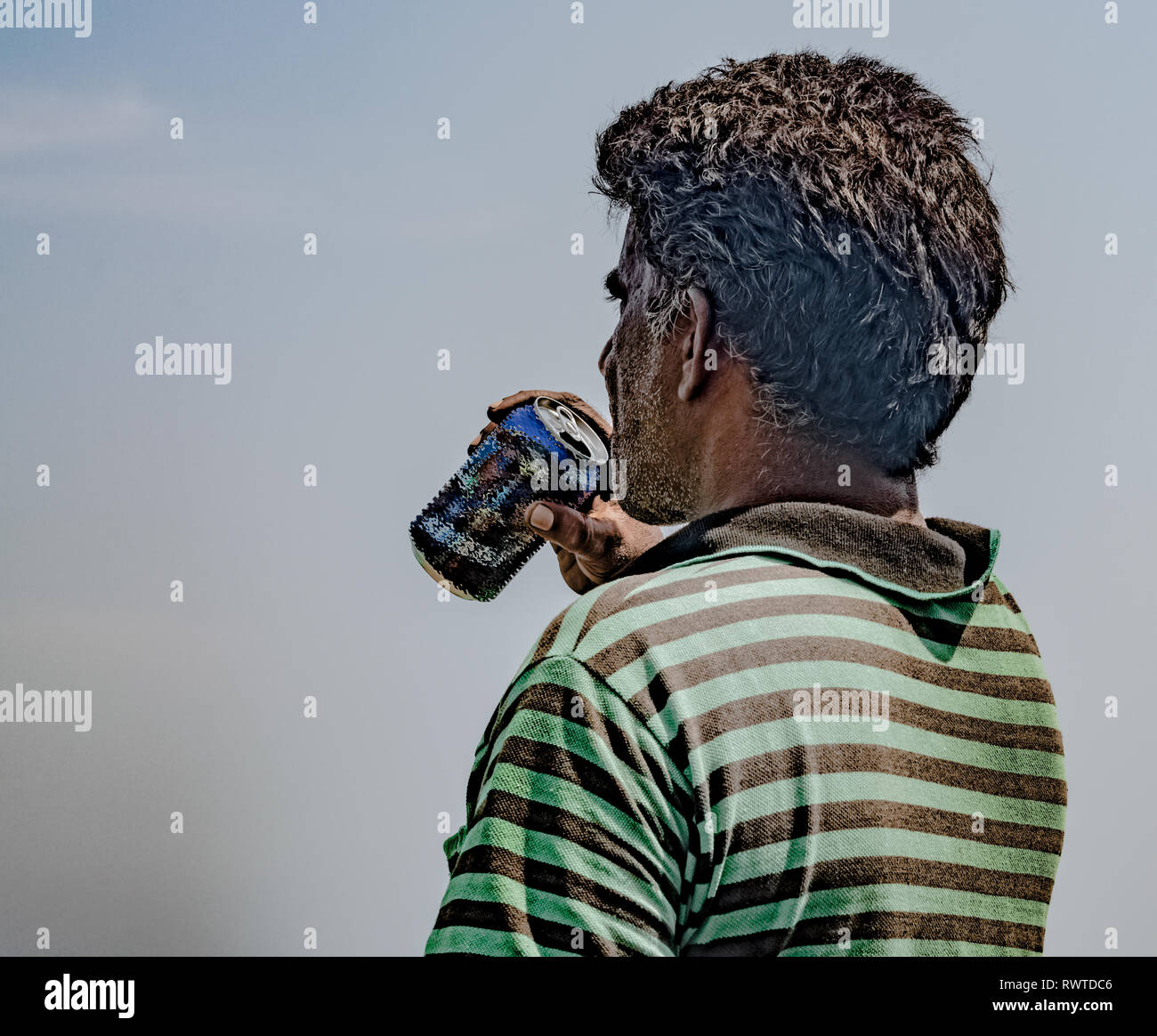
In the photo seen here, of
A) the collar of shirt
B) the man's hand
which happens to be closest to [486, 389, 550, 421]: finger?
the man's hand

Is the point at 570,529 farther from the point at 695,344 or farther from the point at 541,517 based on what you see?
the point at 695,344

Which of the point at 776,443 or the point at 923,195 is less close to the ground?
the point at 923,195

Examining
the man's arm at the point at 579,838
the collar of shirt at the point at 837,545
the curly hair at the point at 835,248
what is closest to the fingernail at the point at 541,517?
the curly hair at the point at 835,248

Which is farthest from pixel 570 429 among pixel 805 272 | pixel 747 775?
pixel 747 775

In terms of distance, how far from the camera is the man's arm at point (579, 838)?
0.76m

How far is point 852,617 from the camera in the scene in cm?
85

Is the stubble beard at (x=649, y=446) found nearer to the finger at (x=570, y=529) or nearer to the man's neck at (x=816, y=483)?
the man's neck at (x=816, y=483)

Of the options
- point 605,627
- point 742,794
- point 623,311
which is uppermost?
point 623,311

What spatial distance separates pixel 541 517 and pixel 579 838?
2.33 feet

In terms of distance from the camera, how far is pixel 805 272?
1.02 metres

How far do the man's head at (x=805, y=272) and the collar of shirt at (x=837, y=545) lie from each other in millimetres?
82

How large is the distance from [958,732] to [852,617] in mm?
128
